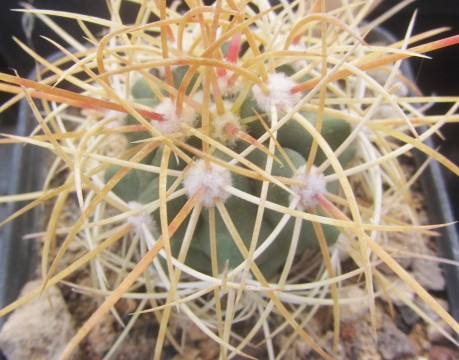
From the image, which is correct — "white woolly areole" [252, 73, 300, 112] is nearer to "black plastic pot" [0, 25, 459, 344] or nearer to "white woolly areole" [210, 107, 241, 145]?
"white woolly areole" [210, 107, 241, 145]

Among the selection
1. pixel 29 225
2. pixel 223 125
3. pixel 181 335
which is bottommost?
pixel 181 335

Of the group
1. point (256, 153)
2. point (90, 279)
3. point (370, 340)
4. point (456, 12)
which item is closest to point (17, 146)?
point (90, 279)

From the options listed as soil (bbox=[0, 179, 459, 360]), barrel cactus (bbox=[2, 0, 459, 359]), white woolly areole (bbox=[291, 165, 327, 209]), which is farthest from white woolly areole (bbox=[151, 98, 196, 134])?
soil (bbox=[0, 179, 459, 360])

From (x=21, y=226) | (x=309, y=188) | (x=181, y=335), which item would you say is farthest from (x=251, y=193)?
(x=21, y=226)

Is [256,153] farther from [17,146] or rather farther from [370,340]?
[17,146]

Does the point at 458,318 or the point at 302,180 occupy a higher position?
the point at 302,180

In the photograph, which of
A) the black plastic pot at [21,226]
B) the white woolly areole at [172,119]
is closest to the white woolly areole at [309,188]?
the white woolly areole at [172,119]

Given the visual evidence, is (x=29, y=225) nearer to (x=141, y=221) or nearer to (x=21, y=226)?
(x=21, y=226)
